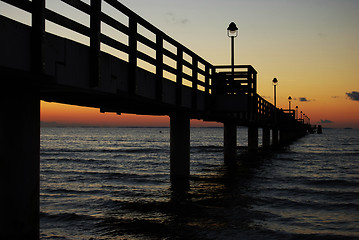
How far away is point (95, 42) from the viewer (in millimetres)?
7707

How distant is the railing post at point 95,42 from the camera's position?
24.9ft

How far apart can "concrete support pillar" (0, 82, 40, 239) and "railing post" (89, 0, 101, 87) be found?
114 cm

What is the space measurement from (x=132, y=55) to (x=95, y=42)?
174cm

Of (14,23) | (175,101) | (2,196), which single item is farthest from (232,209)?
(14,23)

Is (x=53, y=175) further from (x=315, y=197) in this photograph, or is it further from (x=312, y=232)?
(x=312, y=232)

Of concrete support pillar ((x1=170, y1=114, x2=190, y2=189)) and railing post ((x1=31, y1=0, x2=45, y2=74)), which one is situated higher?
railing post ((x1=31, y1=0, x2=45, y2=74))

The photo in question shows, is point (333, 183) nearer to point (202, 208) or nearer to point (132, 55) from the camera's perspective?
point (202, 208)

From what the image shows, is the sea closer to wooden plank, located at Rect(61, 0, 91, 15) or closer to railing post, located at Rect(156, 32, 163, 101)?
railing post, located at Rect(156, 32, 163, 101)

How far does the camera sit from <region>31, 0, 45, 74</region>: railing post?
605 cm

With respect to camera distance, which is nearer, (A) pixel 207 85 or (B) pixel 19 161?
(B) pixel 19 161

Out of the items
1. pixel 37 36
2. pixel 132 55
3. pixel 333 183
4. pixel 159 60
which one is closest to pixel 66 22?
pixel 37 36

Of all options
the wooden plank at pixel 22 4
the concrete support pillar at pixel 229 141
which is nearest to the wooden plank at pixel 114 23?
the wooden plank at pixel 22 4

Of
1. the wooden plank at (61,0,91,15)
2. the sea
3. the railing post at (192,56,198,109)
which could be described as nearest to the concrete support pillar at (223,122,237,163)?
the sea

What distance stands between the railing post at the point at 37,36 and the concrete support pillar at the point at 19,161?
0.72m
